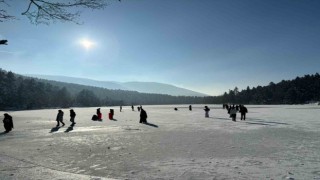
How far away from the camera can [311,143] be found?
1488 cm

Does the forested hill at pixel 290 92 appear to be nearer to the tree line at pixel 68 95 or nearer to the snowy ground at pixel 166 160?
the tree line at pixel 68 95

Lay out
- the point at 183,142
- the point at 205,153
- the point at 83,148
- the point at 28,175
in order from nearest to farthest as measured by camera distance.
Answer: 1. the point at 28,175
2. the point at 205,153
3. the point at 83,148
4. the point at 183,142

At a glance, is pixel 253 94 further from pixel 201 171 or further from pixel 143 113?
pixel 201 171

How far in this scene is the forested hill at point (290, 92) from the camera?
6220 inches

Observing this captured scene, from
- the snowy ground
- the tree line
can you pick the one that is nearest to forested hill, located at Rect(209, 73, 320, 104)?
the tree line

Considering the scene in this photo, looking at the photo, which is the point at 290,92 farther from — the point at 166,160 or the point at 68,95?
the point at 166,160

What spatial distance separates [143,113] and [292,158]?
73.7 ft

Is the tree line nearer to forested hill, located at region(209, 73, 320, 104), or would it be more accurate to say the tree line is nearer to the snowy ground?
forested hill, located at region(209, 73, 320, 104)

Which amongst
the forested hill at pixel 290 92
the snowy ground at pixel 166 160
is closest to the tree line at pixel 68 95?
the forested hill at pixel 290 92

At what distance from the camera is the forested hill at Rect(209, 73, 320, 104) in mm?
158000

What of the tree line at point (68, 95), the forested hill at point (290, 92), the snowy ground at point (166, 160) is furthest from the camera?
the forested hill at point (290, 92)

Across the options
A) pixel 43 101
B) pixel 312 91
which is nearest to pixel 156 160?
pixel 43 101

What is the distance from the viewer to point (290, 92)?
15925 cm

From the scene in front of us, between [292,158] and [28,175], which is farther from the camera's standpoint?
[292,158]
